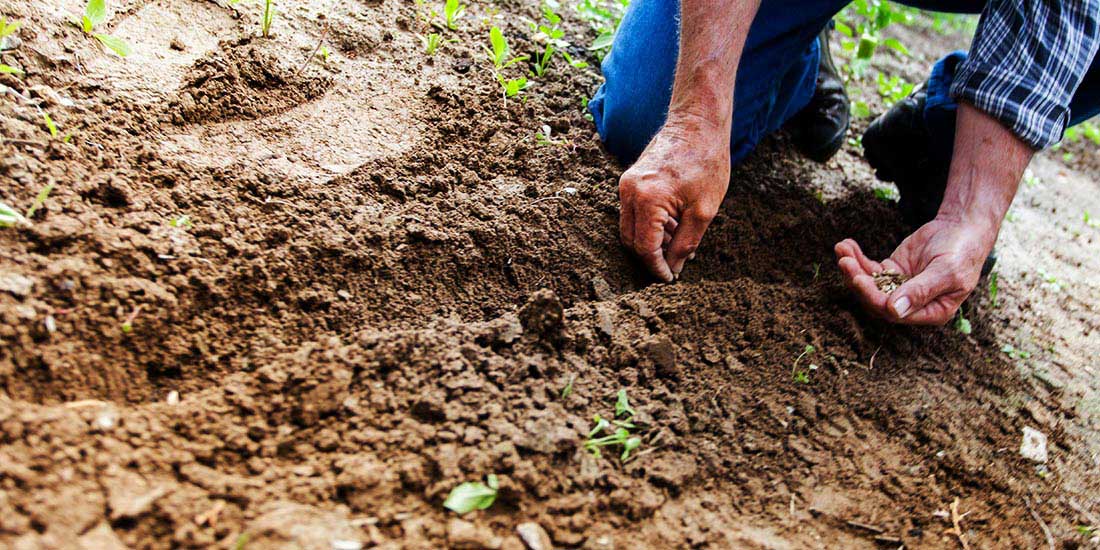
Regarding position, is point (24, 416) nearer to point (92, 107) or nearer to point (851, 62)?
point (92, 107)

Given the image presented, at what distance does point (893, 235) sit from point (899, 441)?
993mm

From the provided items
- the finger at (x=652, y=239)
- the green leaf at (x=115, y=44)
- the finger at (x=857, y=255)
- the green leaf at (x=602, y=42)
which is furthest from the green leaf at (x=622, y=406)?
the green leaf at (x=602, y=42)

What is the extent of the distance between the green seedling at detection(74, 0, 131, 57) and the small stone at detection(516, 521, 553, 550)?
1529mm

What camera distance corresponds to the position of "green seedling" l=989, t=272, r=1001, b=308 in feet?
7.72

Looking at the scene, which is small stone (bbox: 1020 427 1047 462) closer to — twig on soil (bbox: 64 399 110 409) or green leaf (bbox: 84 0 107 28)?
twig on soil (bbox: 64 399 110 409)

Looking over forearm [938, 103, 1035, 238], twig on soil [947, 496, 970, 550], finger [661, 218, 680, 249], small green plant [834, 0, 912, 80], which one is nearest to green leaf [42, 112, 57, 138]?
finger [661, 218, 680, 249]

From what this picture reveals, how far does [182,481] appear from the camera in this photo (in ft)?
3.61

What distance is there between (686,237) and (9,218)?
4.75ft

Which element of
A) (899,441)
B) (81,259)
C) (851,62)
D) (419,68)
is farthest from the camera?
(851,62)

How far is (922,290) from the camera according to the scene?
72.9 inches

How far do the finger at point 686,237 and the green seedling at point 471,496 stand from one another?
0.87 meters

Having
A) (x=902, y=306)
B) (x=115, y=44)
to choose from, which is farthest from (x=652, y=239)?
(x=115, y=44)

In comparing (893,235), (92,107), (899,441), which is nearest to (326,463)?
(92,107)

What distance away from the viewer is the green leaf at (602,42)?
107 inches
